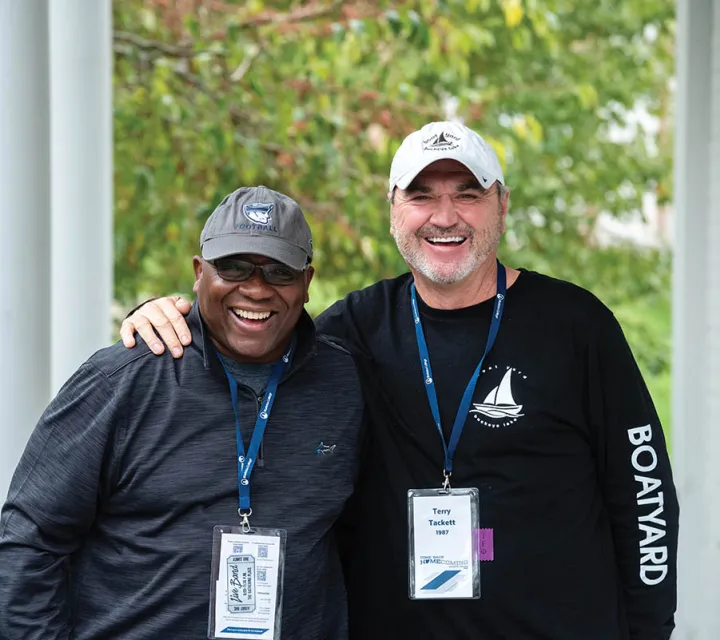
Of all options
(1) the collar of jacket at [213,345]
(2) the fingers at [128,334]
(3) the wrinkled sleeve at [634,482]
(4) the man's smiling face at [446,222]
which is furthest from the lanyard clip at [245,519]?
(3) the wrinkled sleeve at [634,482]

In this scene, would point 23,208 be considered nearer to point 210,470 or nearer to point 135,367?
point 135,367

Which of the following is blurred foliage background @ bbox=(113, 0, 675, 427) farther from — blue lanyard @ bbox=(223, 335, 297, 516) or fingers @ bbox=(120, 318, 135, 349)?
blue lanyard @ bbox=(223, 335, 297, 516)

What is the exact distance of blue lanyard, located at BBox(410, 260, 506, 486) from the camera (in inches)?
79.1

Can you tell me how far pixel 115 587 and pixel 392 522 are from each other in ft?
1.94

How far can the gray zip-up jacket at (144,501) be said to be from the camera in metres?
1.71

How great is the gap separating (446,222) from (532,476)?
1.88 feet

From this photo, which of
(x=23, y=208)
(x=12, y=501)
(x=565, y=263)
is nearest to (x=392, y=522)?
(x=12, y=501)

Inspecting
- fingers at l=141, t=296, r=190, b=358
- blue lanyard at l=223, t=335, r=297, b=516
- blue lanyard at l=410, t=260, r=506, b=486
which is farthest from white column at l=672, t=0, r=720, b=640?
fingers at l=141, t=296, r=190, b=358

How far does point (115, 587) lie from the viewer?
1.78 m

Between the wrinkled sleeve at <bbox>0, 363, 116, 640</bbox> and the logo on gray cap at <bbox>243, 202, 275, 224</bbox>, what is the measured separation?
0.41 meters

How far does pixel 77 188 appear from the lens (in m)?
2.80

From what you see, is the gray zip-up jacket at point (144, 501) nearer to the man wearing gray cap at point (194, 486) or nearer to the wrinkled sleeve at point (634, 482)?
the man wearing gray cap at point (194, 486)

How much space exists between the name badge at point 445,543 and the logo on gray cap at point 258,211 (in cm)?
66

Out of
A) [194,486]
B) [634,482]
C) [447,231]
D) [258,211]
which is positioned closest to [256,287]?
[258,211]
